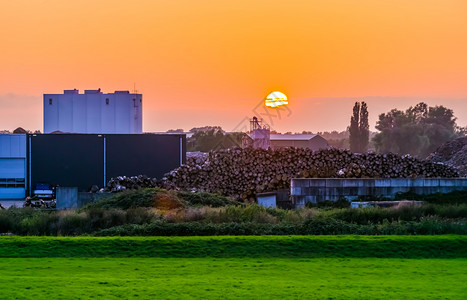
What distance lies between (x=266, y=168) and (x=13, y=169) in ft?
72.0

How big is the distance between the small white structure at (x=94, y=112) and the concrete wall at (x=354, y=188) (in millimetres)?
37615

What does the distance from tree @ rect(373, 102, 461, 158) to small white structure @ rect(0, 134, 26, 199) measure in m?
55.2

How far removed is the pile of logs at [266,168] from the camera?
3447 cm

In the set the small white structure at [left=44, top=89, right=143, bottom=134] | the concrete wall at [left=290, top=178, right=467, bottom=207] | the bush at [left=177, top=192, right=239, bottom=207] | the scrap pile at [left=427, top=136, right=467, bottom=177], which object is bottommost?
the bush at [left=177, top=192, right=239, bottom=207]

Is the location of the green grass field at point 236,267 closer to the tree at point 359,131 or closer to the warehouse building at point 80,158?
the warehouse building at point 80,158

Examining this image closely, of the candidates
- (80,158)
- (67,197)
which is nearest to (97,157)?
(80,158)

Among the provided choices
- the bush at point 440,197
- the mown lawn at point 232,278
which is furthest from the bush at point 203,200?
the mown lawn at point 232,278

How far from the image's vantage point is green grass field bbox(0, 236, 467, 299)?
35.6 ft

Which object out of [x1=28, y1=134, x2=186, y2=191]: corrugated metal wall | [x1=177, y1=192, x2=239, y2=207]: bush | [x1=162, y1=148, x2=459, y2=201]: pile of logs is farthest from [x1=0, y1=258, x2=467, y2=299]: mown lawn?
[x1=28, y1=134, x2=186, y2=191]: corrugated metal wall

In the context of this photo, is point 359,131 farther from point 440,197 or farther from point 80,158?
point 440,197

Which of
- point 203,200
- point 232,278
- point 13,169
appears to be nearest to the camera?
point 232,278

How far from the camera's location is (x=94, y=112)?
6488 cm

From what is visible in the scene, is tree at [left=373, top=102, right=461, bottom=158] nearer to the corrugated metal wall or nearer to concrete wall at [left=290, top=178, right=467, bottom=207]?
the corrugated metal wall

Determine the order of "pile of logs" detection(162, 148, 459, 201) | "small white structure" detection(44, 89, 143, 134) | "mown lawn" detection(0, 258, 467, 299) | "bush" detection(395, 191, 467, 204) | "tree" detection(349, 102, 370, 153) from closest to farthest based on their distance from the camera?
1. "mown lawn" detection(0, 258, 467, 299)
2. "bush" detection(395, 191, 467, 204)
3. "pile of logs" detection(162, 148, 459, 201)
4. "small white structure" detection(44, 89, 143, 134)
5. "tree" detection(349, 102, 370, 153)
